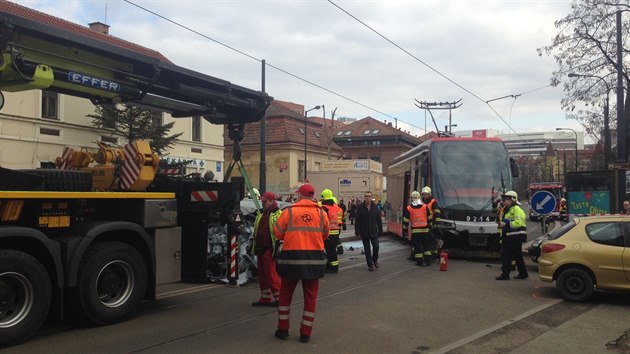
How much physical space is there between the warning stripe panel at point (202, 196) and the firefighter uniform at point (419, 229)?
593 cm

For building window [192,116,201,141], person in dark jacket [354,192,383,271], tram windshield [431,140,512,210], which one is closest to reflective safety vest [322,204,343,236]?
person in dark jacket [354,192,383,271]

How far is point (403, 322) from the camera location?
7.04 meters

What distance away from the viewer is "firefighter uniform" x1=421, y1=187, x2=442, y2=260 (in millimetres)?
13133

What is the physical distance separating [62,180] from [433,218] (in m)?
9.07

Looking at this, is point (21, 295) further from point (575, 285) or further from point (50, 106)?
point (50, 106)

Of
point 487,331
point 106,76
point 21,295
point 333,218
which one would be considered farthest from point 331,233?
point 21,295

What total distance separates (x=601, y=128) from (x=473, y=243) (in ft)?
68.7

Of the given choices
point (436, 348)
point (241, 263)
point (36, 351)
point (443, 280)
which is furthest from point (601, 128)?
point (36, 351)

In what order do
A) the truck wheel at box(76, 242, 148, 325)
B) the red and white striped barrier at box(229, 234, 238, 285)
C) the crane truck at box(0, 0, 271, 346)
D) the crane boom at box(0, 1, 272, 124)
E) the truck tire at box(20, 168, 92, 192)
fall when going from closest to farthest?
the crane boom at box(0, 1, 272, 124) < the crane truck at box(0, 0, 271, 346) < the truck tire at box(20, 168, 92, 192) < the truck wheel at box(76, 242, 148, 325) < the red and white striped barrier at box(229, 234, 238, 285)

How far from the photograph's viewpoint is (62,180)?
21.1 feet

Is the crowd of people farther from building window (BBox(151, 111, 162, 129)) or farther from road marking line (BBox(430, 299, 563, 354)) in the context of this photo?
building window (BBox(151, 111, 162, 129))

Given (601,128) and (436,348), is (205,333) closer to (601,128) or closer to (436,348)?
(436,348)

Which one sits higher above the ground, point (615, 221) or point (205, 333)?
point (615, 221)

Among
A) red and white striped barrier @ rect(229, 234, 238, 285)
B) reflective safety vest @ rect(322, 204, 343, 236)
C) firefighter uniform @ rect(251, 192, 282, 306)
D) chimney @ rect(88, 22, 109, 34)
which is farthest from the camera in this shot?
chimney @ rect(88, 22, 109, 34)
